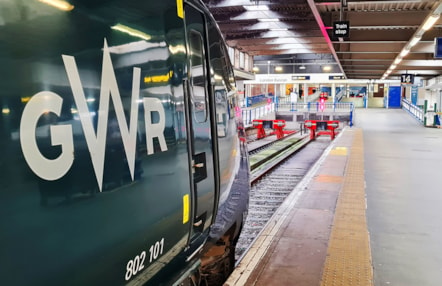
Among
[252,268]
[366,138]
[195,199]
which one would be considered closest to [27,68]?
[195,199]

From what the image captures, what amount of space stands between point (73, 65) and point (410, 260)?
4867 millimetres

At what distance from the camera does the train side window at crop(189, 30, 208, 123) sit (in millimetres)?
3234

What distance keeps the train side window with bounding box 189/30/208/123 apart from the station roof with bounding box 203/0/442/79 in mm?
8393

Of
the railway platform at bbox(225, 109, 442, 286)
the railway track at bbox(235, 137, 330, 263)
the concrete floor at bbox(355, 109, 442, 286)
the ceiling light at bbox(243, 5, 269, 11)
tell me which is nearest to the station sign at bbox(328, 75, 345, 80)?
the railway track at bbox(235, 137, 330, 263)

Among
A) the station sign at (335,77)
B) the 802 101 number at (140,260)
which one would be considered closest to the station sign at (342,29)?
the 802 101 number at (140,260)

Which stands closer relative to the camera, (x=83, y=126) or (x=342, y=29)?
(x=83, y=126)

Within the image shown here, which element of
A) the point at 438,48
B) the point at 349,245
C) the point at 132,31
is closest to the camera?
the point at 132,31

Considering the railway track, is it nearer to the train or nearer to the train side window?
the train side window

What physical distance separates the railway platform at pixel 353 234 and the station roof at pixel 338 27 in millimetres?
4566

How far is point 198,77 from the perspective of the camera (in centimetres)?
337

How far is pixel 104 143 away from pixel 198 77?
1438mm

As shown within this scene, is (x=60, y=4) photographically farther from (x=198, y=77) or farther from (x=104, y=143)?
(x=198, y=77)

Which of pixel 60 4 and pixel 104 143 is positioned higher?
pixel 60 4

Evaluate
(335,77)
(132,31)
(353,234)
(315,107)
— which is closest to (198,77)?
(132,31)
